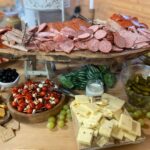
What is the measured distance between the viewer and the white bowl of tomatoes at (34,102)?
0.98 meters

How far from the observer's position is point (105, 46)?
1028mm

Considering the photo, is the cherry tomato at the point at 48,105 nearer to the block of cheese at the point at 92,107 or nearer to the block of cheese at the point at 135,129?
the block of cheese at the point at 92,107

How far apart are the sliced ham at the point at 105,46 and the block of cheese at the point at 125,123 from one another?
310mm

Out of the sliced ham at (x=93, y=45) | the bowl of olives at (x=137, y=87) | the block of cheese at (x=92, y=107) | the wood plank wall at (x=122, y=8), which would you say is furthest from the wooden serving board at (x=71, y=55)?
the wood plank wall at (x=122, y=8)

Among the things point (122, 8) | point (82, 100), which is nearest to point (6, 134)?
point (82, 100)

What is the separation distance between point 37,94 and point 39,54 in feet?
0.60

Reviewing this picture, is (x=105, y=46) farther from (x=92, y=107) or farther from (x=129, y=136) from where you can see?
(x=129, y=136)

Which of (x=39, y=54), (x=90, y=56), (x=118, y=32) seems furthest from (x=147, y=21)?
(x=39, y=54)

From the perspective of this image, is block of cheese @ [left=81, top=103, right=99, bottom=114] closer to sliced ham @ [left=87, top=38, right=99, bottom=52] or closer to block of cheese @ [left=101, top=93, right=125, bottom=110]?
block of cheese @ [left=101, top=93, right=125, bottom=110]

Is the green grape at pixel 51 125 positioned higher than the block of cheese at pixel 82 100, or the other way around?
the block of cheese at pixel 82 100

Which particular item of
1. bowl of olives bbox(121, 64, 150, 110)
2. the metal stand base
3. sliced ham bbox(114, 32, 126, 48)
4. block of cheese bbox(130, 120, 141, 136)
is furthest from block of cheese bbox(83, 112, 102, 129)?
the metal stand base

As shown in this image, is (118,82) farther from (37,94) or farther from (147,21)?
(147,21)

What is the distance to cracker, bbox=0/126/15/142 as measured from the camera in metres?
0.93

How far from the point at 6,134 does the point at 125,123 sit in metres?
0.48
